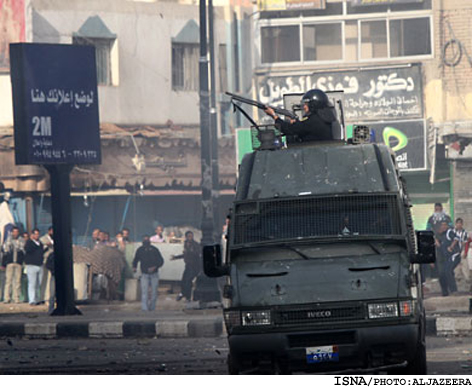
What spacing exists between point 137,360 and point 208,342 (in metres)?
3.23

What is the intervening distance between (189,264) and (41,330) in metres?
7.35

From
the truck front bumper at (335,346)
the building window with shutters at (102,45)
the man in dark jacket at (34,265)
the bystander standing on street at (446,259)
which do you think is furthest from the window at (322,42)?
the truck front bumper at (335,346)

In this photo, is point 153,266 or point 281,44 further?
point 281,44

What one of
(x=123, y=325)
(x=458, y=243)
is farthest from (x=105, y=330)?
(x=458, y=243)

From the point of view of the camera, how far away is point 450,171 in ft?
120

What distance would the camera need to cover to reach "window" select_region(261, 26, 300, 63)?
127 feet

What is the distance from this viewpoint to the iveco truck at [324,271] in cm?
1126

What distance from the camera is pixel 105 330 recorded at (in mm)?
22062

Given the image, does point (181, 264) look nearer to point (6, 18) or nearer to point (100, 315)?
point (100, 315)

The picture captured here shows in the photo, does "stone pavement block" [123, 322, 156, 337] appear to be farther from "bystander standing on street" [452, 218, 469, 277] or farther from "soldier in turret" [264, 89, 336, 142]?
"bystander standing on street" [452, 218, 469, 277]

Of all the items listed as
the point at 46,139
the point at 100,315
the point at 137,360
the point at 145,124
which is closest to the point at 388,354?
the point at 137,360

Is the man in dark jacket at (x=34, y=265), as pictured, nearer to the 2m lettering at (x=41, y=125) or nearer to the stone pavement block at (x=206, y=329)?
the 2m lettering at (x=41, y=125)

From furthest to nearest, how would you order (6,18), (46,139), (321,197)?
(6,18), (46,139), (321,197)

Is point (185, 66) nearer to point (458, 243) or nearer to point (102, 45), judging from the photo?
point (102, 45)
